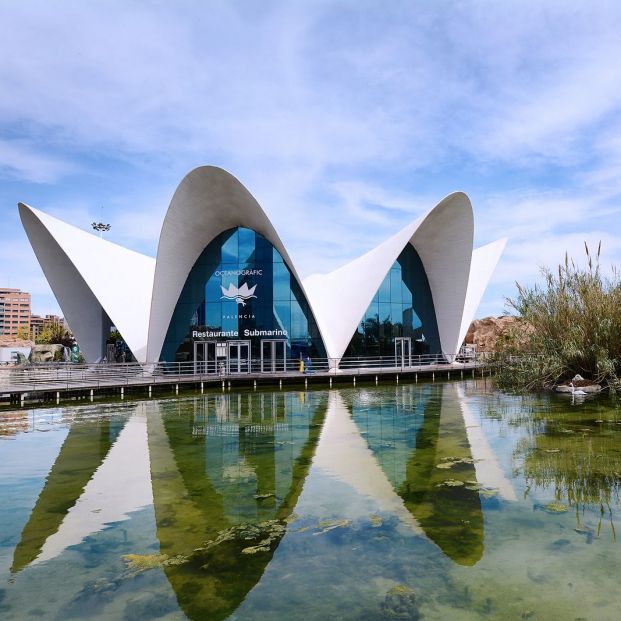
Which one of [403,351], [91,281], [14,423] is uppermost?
[91,281]

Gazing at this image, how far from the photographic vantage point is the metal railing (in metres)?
20.5

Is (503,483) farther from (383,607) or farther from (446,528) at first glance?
(383,607)

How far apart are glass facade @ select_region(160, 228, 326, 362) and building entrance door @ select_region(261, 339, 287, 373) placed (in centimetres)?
16

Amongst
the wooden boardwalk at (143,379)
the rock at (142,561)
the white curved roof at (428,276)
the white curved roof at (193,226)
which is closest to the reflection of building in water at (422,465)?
the rock at (142,561)

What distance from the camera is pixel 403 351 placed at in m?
29.0

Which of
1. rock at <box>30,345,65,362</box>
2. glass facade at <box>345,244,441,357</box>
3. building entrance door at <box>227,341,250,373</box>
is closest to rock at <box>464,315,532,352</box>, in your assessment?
A: glass facade at <box>345,244,441,357</box>

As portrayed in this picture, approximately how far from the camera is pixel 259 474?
830cm

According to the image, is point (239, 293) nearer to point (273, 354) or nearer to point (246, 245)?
point (246, 245)

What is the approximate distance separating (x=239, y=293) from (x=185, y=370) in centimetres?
468

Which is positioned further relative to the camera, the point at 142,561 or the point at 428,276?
the point at 428,276

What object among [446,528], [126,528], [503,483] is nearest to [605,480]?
[503,483]

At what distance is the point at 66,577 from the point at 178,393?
16944 mm

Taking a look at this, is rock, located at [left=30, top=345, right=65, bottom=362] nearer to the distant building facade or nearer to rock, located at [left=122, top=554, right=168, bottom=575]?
rock, located at [left=122, top=554, right=168, bottom=575]

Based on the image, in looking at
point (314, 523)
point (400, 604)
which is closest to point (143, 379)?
point (314, 523)
